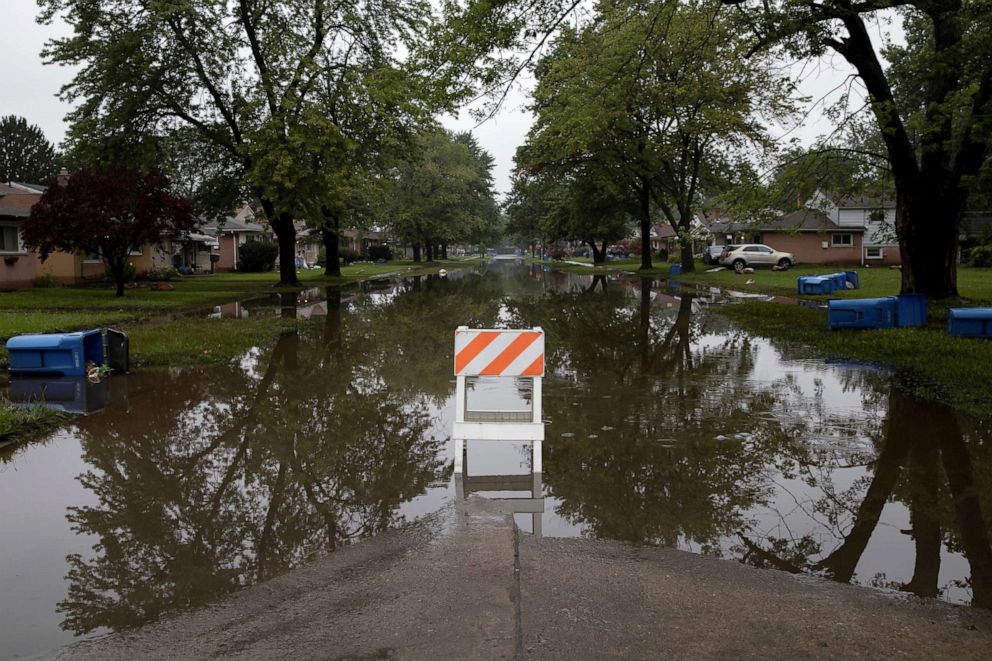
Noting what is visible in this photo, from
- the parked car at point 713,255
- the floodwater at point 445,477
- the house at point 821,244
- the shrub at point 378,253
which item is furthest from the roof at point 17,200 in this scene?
the shrub at point 378,253

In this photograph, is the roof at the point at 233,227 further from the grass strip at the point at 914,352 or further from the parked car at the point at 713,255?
the grass strip at the point at 914,352

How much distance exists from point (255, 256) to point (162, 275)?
45.1 ft

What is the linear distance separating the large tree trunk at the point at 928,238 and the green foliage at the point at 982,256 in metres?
30.3

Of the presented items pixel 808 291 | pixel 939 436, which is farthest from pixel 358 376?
pixel 808 291

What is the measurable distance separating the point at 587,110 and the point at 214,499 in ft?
41.5

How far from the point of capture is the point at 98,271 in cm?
3866

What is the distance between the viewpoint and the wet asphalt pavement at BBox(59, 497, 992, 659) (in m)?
3.66

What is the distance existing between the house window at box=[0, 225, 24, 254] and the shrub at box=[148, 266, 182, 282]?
918 cm

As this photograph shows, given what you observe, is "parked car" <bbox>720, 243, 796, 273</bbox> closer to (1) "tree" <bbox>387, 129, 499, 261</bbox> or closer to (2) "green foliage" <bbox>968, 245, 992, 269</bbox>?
(2) "green foliage" <bbox>968, 245, 992, 269</bbox>

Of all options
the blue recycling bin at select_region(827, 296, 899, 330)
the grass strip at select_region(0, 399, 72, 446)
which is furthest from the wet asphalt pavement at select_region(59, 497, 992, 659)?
the blue recycling bin at select_region(827, 296, 899, 330)

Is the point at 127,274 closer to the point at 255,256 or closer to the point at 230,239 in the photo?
the point at 255,256

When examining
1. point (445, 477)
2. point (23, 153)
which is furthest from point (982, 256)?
point (23, 153)

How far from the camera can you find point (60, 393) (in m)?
10.6

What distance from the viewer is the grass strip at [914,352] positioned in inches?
385
